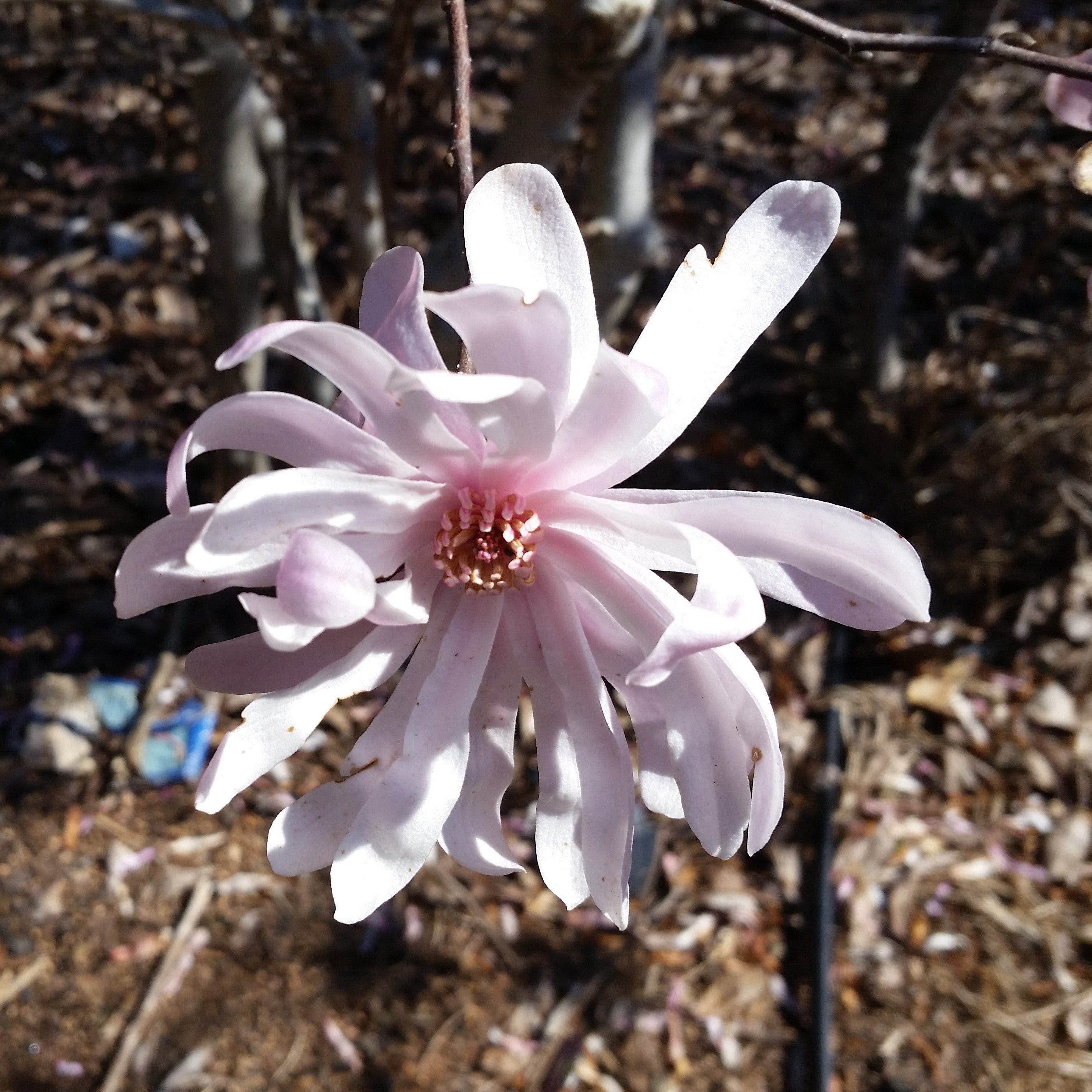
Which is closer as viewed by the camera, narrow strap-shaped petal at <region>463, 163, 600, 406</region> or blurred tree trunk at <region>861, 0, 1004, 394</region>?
narrow strap-shaped petal at <region>463, 163, 600, 406</region>

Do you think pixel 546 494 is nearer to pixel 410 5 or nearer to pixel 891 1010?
pixel 410 5

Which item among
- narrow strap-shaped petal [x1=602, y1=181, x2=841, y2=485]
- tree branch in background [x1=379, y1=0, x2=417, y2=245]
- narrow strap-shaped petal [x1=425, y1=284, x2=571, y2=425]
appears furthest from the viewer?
tree branch in background [x1=379, y1=0, x2=417, y2=245]

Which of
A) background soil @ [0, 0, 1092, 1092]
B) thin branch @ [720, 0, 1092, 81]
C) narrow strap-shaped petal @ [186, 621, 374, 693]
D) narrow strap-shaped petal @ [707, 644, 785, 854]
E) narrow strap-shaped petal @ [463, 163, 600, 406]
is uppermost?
thin branch @ [720, 0, 1092, 81]

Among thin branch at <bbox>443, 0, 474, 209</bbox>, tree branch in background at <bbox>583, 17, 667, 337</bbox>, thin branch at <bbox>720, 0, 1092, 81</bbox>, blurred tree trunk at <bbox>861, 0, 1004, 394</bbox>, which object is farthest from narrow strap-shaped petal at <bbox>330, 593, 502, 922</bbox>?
blurred tree trunk at <bbox>861, 0, 1004, 394</bbox>

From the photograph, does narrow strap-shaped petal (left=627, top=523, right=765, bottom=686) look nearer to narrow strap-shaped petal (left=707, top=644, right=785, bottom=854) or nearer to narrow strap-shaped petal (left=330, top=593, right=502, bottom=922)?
narrow strap-shaped petal (left=707, top=644, right=785, bottom=854)

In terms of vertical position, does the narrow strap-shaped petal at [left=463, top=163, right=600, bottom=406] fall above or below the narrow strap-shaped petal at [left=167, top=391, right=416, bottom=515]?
above

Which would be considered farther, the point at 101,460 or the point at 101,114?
the point at 101,114

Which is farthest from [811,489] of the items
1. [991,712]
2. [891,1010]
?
[891,1010]
